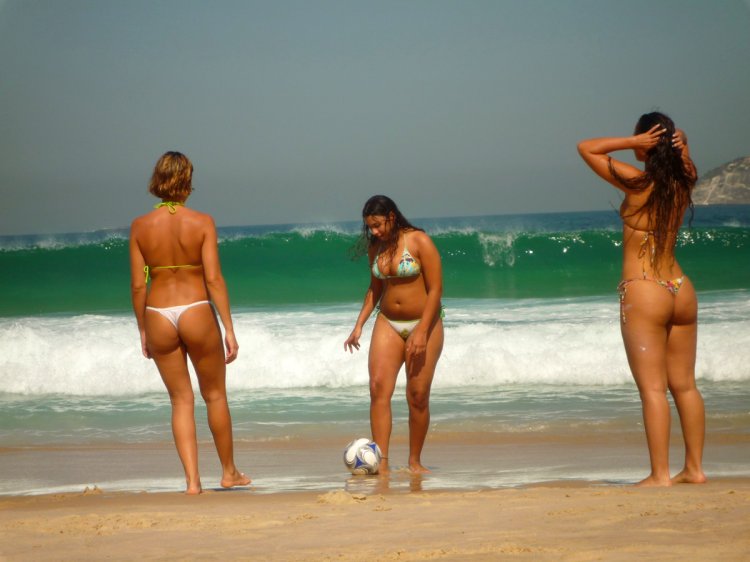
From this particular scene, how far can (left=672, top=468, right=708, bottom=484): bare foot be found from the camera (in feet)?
17.0

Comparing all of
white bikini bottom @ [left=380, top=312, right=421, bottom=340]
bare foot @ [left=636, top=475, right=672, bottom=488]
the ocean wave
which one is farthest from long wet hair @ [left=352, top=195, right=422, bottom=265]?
the ocean wave

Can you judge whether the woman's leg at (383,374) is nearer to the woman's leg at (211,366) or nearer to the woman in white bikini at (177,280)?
the woman's leg at (211,366)

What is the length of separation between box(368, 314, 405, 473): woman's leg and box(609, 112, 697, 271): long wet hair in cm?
182

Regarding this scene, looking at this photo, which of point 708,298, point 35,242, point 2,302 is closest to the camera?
point 708,298

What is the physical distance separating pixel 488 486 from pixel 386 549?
1990mm

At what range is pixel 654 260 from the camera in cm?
499

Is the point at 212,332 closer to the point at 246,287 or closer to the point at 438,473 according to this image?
the point at 438,473

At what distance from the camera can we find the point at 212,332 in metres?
5.36

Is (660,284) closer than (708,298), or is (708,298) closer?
(660,284)

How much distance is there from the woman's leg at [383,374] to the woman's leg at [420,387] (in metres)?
0.10

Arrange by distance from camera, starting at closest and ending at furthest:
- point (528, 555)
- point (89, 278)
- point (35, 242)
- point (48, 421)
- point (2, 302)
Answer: point (528, 555)
point (48, 421)
point (2, 302)
point (89, 278)
point (35, 242)

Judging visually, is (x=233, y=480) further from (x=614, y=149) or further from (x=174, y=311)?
(x=614, y=149)

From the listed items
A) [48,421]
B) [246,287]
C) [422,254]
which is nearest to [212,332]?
[422,254]

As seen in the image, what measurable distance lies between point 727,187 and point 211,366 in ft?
193
